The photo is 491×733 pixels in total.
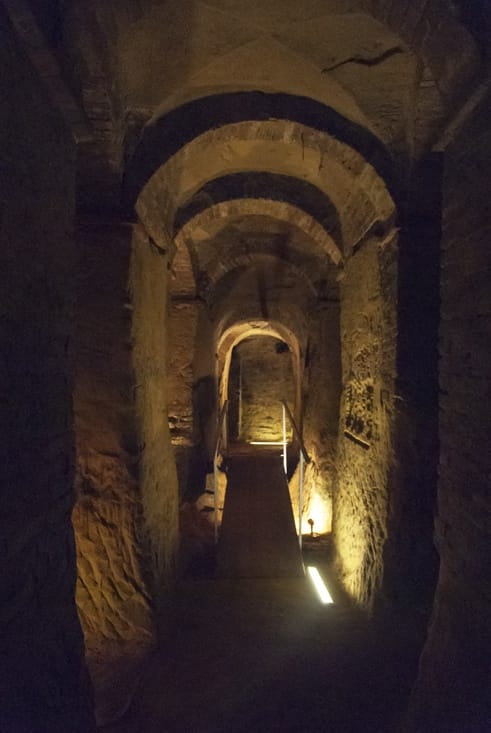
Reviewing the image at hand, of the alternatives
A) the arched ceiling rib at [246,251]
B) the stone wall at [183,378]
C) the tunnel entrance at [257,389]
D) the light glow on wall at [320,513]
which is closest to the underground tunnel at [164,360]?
the arched ceiling rib at [246,251]

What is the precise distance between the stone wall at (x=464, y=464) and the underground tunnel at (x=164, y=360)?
2cm

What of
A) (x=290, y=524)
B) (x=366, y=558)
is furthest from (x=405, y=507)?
(x=290, y=524)

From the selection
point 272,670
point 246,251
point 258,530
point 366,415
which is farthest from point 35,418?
point 246,251

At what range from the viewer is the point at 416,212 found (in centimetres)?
357

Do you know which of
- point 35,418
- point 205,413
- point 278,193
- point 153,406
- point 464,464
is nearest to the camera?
point 35,418

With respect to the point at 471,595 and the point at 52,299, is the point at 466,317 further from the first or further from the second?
the point at 52,299

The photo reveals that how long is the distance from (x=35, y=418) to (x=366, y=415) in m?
3.52

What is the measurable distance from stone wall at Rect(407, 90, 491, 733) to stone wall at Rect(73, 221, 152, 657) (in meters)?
2.26

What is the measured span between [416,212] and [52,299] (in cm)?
293

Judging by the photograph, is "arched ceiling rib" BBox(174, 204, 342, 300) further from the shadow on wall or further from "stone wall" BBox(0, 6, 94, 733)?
"stone wall" BBox(0, 6, 94, 733)

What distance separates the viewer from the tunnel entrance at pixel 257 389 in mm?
14883

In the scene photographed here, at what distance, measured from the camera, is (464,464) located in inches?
80.7

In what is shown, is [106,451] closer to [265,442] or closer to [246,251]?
[246,251]

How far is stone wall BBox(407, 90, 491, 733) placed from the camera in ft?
6.09
